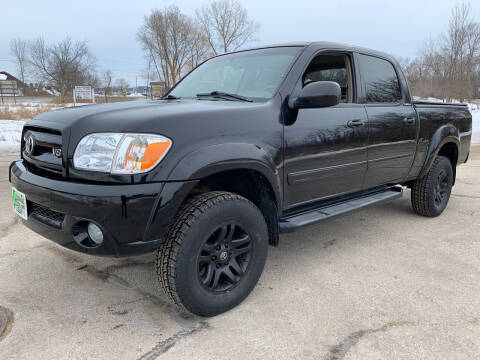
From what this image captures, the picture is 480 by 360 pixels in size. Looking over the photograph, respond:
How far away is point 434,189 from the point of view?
4.39 metres

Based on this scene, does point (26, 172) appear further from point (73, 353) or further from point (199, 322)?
point (199, 322)

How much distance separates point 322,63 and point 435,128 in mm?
1750

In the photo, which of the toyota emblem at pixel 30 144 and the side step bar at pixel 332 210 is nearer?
the toyota emblem at pixel 30 144

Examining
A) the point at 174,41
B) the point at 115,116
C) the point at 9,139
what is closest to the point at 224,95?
the point at 115,116

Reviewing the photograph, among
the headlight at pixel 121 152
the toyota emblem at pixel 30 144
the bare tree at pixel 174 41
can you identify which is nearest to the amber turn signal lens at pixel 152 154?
the headlight at pixel 121 152

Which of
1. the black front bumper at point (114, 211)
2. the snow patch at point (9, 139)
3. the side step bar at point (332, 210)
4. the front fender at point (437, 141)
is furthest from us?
the snow patch at point (9, 139)

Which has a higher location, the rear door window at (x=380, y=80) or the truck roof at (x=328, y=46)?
the truck roof at (x=328, y=46)

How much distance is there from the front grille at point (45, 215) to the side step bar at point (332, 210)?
1.41 metres

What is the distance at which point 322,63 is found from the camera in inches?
128

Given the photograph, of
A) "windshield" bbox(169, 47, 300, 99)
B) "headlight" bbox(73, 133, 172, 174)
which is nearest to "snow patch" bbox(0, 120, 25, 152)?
"windshield" bbox(169, 47, 300, 99)

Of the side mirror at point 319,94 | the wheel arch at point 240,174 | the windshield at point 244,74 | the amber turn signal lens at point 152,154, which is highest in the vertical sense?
the windshield at point 244,74

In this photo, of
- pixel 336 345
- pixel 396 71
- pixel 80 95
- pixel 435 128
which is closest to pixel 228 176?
pixel 336 345

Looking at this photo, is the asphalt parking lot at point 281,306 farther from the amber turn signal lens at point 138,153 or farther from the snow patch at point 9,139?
the snow patch at point 9,139

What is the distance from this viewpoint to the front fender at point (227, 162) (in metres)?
2.09
